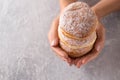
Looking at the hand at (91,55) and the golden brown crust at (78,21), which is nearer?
the golden brown crust at (78,21)

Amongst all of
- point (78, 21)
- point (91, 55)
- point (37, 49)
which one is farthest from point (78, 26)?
point (37, 49)

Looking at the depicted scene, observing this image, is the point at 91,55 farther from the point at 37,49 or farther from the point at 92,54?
the point at 37,49

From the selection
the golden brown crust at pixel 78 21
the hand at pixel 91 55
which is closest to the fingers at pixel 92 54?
the hand at pixel 91 55

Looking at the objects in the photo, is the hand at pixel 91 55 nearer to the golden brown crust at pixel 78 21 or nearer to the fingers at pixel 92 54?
the fingers at pixel 92 54

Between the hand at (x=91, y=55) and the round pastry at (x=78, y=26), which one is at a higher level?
the round pastry at (x=78, y=26)

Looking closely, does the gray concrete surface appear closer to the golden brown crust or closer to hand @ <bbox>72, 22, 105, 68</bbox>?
hand @ <bbox>72, 22, 105, 68</bbox>

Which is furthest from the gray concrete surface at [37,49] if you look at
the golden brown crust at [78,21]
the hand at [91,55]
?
the golden brown crust at [78,21]
